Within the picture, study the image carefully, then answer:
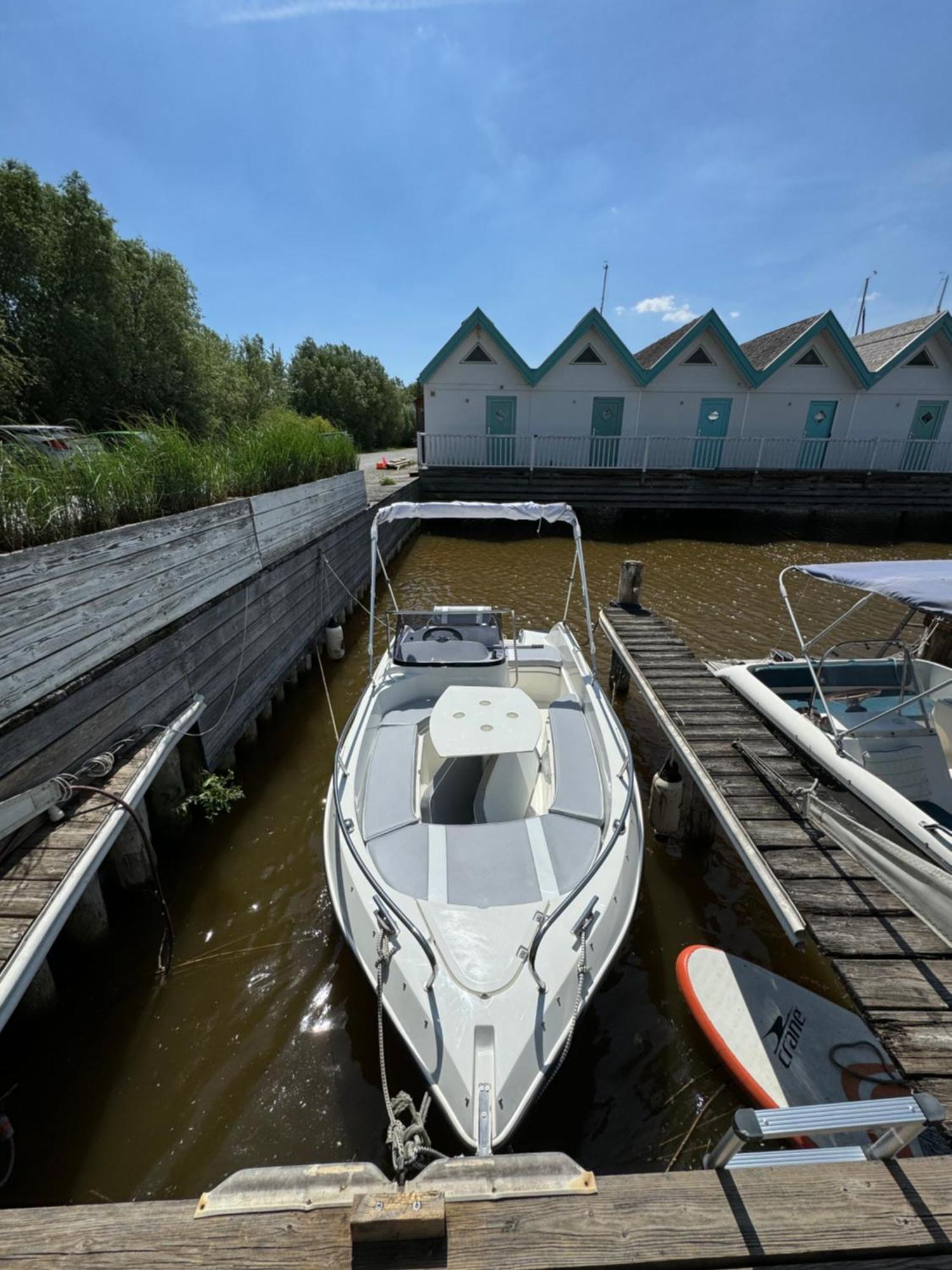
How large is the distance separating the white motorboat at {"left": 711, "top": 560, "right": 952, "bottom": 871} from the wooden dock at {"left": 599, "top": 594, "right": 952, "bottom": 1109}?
0.35 metres

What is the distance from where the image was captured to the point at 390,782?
3.70 meters

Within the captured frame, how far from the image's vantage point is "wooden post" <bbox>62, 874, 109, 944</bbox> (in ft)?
11.3

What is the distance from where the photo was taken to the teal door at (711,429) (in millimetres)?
17906

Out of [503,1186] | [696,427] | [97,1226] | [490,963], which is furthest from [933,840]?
[696,427]

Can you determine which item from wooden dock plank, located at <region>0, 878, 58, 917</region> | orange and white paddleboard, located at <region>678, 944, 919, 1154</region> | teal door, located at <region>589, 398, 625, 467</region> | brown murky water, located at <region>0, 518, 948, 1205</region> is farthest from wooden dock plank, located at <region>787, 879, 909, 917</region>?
teal door, located at <region>589, 398, 625, 467</region>

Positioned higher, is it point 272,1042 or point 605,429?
point 605,429

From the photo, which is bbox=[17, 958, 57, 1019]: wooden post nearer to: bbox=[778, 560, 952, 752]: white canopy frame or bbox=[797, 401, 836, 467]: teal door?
bbox=[778, 560, 952, 752]: white canopy frame

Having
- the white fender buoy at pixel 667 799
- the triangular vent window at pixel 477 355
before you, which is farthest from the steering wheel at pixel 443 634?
the triangular vent window at pixel 477 355

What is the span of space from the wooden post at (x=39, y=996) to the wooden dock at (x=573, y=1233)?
2.19 m

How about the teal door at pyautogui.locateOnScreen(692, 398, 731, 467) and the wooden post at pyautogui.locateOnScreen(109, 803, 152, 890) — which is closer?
the wooden post at pyautogui.locateOnScreen(109, 803, 152, 890)

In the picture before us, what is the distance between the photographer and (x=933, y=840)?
2.99 meters

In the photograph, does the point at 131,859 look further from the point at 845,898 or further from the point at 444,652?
the point at 845,898

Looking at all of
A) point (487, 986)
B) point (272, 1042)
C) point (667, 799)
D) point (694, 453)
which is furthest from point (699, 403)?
point (272, 1042)

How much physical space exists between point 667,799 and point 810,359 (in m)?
19.8
